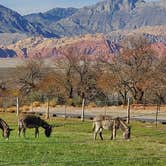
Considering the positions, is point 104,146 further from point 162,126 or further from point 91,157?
point 162,126

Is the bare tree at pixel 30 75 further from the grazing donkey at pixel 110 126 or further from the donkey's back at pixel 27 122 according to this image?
the grazing donkey at pixel 110 126

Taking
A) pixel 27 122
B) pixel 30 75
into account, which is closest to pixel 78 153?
pixel 27 122

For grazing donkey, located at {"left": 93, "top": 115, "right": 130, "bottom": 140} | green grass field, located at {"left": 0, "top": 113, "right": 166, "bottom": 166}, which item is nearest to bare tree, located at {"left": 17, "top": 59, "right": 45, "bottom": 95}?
grazing donkey, located at {"left": 93, "top": 115, "right": 130, "bottom": 140}

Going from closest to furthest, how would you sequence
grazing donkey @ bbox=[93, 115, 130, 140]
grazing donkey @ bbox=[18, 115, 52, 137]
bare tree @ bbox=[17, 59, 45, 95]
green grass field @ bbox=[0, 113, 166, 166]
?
green grass field @ bbox=[0, 113, 166, 166] < grazing donkey @ bbox=[93, 115, 130, 140] < grazing donkey @ bbox=[18, 115, 52, 137] < bare tree @ bbox=[17, 59, 45, 95]

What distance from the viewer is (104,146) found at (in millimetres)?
23328

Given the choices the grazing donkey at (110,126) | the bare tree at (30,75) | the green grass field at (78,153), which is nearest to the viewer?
the green grass field at (78,153)

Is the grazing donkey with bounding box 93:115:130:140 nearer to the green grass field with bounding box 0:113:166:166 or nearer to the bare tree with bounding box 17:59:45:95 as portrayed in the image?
the green grass field with bounding box 0:113:166:166

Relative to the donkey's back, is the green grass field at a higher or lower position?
lower

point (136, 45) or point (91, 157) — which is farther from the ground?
point (136, 45)

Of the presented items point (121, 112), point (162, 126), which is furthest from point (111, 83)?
point (162, 126)

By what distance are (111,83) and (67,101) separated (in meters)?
7.70

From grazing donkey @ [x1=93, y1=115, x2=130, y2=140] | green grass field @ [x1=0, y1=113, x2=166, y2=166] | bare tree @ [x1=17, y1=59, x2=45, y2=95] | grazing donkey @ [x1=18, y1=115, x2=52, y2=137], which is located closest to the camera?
green grass field @ [x1=0, y1=113, x2=166, y2=166]

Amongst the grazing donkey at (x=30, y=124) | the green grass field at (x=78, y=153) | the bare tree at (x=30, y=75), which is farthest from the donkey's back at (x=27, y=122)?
the bare tree at (x=30, y=75)

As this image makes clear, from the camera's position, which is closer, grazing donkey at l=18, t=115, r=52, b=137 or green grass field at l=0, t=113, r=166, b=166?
green grass field at l=0, t=113, r=166, b=166
